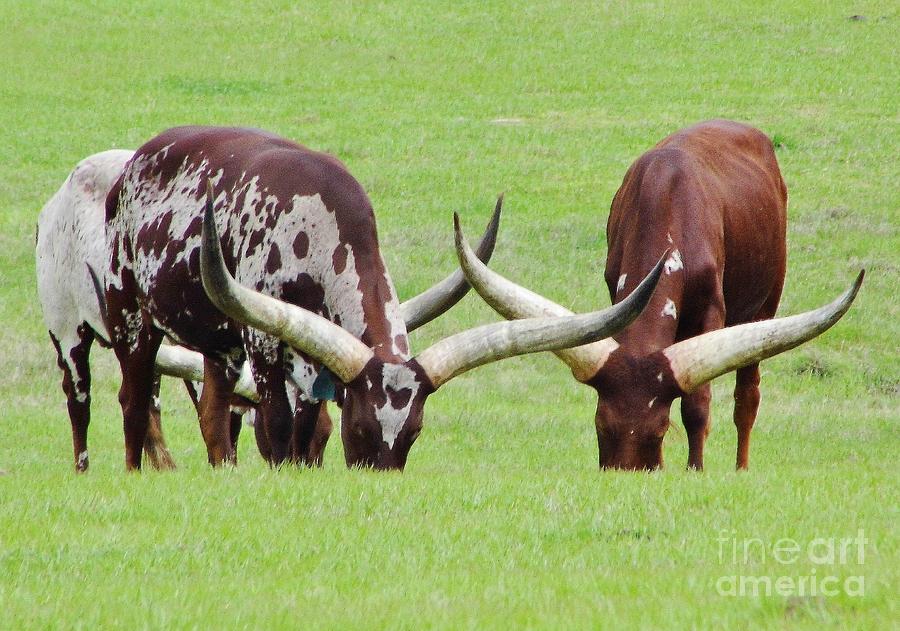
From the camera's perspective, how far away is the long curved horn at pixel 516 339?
770cm

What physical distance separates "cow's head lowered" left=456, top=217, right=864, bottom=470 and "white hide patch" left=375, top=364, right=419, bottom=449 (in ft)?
2.76

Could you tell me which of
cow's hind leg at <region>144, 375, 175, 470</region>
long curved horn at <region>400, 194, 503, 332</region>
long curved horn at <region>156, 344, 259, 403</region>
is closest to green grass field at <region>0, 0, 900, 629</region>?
cow's hind leg at <region>144, 375, 175, 470</region>

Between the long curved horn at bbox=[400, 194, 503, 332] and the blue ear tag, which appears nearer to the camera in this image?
the blue ear tag

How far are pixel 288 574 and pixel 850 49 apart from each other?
34.8m

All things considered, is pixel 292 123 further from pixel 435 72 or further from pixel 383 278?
pixel 383 278

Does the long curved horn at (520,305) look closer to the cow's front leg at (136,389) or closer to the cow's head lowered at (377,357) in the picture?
the cow's head lowered at (377,357)

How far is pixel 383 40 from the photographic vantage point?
4078cm

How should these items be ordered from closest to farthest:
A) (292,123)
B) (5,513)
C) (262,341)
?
1. (5,513)
2. (262,341)
3. (292,123)

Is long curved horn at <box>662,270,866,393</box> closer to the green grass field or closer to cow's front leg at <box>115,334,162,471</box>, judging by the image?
the green grass field

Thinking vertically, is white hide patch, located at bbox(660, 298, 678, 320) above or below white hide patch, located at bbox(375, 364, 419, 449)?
above

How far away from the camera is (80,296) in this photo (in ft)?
36.8

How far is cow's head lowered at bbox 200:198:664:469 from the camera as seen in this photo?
750 centimetres

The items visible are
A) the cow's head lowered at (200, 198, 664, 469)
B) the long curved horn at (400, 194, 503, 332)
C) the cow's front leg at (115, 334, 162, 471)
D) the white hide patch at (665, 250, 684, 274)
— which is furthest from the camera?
the cow's front leg at (115, 334, 162, 471)

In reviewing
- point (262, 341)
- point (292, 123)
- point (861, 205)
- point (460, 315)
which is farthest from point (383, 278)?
point (292, 123)
